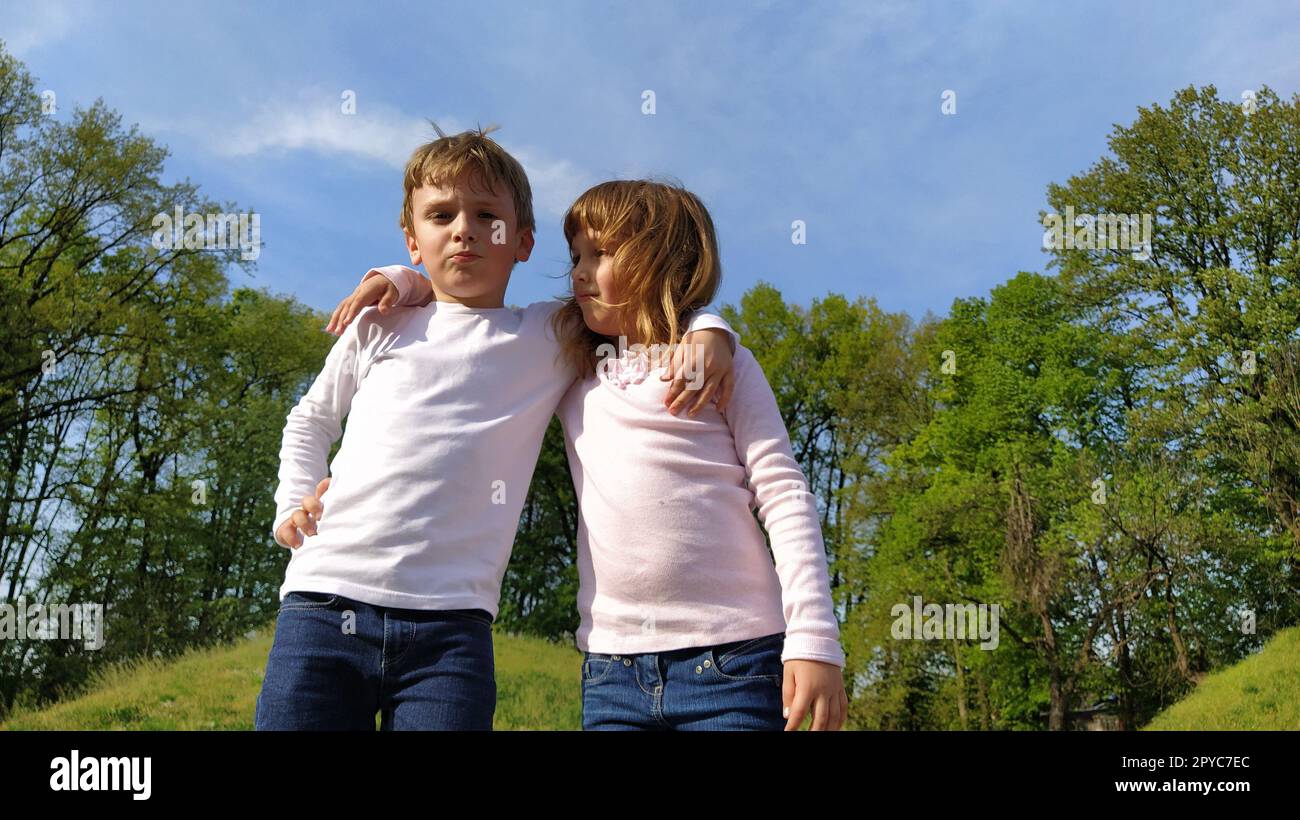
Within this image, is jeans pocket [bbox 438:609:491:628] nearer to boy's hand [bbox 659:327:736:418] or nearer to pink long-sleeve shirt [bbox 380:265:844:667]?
pink long-sleeve shirt [bbox 380:265:844:667]

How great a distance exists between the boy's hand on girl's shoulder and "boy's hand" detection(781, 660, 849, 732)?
1.90m

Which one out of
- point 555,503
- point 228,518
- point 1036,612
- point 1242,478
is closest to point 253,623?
point 228,518

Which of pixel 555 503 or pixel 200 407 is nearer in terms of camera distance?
pixel 200 407

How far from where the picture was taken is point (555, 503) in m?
30.9

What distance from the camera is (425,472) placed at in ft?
10.7

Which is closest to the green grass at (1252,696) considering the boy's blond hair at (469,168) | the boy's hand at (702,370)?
the boy's hand at (702,370)

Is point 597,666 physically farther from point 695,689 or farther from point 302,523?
point 302,523

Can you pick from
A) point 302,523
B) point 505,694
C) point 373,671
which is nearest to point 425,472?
point 302,523

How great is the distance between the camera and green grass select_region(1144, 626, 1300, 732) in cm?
2020

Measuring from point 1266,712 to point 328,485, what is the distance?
2244 cm

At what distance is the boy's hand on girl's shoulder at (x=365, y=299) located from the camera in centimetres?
364
